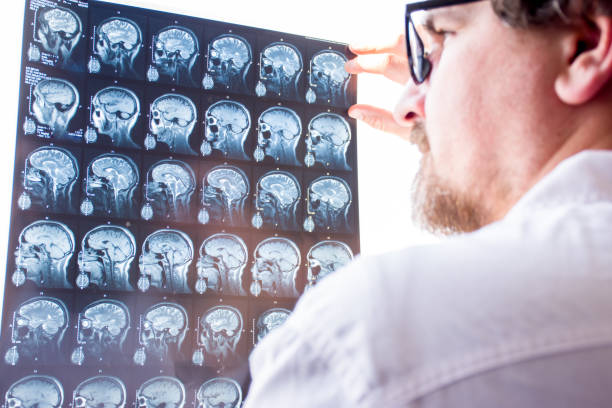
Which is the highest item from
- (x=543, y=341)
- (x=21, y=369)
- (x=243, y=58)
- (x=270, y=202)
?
(x=243, y=58)

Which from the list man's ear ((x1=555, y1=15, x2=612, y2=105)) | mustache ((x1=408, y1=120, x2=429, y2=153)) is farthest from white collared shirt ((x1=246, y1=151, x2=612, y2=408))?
mustache ((x1=408, y1=120, x2=429, y2=153))

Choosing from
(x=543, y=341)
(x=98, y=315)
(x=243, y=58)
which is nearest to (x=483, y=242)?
(x=543, y=341)

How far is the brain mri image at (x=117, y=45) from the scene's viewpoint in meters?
1.06

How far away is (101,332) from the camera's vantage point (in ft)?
3.19

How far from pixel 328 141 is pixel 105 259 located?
1.57 feet

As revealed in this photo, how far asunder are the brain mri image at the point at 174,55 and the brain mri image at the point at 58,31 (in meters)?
0.13

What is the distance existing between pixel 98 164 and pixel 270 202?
0.31 meters

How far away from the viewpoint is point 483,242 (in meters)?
0.36

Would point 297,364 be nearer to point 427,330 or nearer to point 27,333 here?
point 427,330

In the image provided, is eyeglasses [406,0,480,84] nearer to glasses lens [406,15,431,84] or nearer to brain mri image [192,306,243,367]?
glasses lens [406,15,431,84]

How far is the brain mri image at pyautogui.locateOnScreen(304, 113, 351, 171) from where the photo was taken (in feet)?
3.92

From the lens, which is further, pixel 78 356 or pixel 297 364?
pixel 78 356

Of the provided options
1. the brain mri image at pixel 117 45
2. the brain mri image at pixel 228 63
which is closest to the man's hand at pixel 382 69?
the brain mri image at pixel 228 63

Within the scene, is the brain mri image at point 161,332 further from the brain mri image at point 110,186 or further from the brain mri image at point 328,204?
the brain mri image at point 328,204
